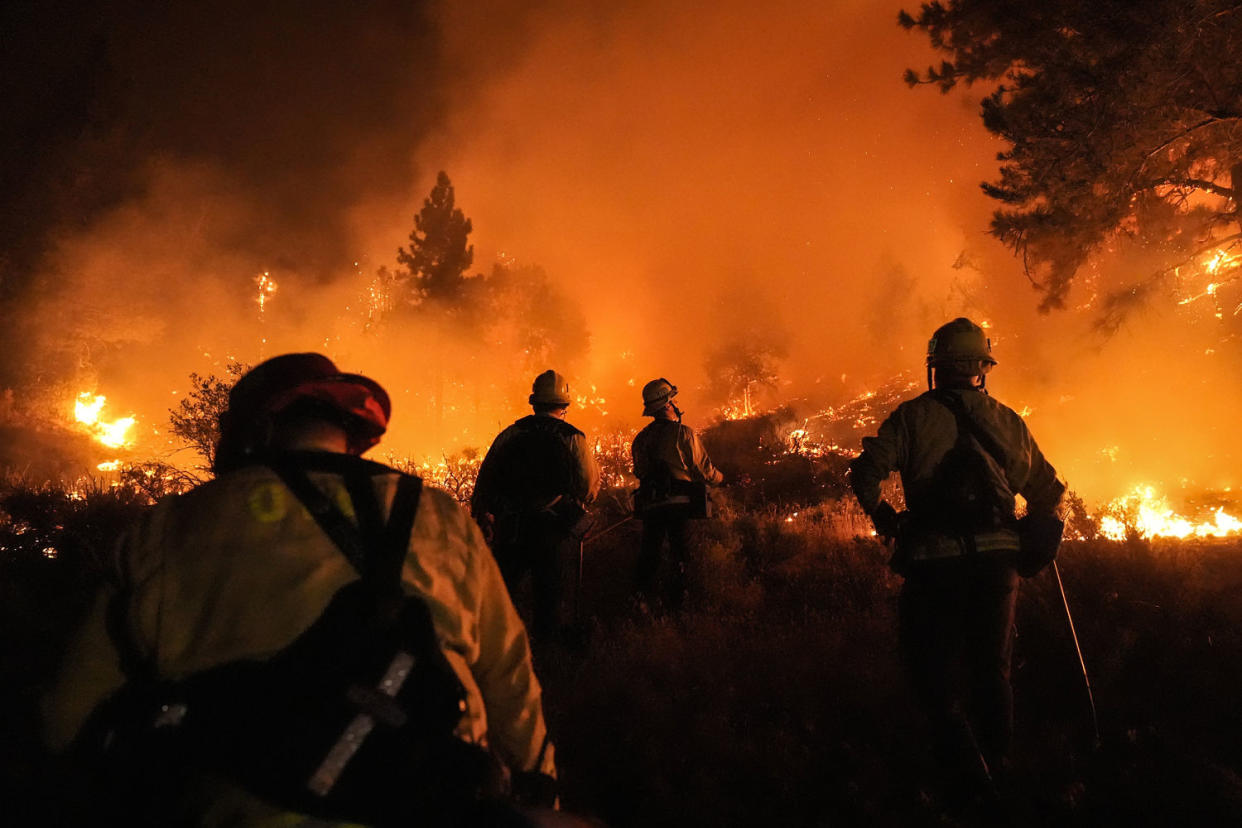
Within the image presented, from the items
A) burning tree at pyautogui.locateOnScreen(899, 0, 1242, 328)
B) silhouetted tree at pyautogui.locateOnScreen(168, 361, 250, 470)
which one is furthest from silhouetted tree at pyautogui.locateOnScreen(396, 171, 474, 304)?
burning tree at pyautogui.locateOnScreen(899, 0, 1242, 328)

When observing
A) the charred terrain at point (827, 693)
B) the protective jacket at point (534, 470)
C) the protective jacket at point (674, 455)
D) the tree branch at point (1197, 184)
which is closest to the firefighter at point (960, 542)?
the charred terrain at point (827, 693)

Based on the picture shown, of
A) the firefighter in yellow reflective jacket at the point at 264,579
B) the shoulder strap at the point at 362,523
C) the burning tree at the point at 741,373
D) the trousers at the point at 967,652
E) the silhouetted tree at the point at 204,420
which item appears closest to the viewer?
the firefighter in yellow reflective jacket at the point at 264,579

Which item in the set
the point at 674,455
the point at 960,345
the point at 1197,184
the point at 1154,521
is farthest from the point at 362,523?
the point at 1154,521

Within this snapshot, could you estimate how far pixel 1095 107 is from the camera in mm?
7383

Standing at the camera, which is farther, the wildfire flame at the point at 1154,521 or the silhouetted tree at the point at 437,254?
the silhouetted tree at the point at 437,254

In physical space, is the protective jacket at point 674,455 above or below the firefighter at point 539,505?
above

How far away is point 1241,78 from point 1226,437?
39.8 feet

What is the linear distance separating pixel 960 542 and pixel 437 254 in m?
37.4

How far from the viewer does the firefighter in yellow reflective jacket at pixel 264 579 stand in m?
1.20

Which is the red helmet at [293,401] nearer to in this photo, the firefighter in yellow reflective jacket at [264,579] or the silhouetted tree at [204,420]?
the firefighter in yellow reflective jacket at [264,579]

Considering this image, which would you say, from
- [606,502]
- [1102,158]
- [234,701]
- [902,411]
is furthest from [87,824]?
[1102,158]

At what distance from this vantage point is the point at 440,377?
36312 millimetres

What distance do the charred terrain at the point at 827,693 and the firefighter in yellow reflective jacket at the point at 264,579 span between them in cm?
239

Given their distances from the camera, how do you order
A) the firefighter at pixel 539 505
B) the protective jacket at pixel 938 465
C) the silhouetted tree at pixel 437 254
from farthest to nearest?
the silhouetted tree at pixel 437 254 → the firefighter at pixel 539 505 → the protective jacket at pixel 938 465
